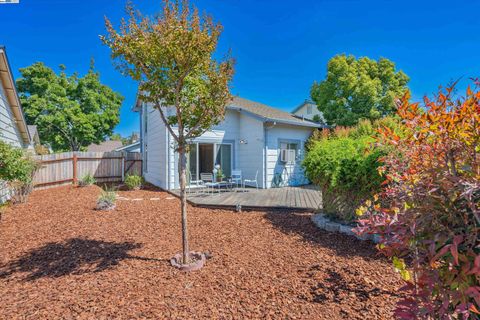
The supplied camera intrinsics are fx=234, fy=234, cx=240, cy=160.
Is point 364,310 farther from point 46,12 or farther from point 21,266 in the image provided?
point 46,12

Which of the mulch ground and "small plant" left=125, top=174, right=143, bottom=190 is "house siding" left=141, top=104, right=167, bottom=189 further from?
the mulch ground

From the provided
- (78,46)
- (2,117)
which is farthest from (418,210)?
(78,46)

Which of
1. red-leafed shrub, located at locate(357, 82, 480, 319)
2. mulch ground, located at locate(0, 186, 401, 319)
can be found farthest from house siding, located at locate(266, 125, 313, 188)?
red-leafed shrub, located at locate(357, 82, 480, 319)

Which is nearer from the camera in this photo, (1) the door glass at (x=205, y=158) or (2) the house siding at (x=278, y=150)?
(2) the house siding at (x=278, y=150)

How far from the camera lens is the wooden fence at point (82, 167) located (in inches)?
469

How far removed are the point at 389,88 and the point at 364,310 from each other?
1970cm

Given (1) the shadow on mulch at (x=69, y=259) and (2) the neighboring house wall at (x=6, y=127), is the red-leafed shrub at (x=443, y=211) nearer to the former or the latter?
(1) the shadow on mulch at (x=69, y=259)

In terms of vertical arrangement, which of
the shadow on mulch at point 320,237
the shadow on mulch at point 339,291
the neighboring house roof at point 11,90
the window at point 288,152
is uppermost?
the neighboring house roof at point 11,90

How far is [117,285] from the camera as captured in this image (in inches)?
122

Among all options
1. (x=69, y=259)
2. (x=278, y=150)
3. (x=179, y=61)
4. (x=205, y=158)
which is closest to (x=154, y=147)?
(x=205, y=158)

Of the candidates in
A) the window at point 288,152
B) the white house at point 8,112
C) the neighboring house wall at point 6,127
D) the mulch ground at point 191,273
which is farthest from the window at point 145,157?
the mulch ground at point 191,273

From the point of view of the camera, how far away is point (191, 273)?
344 cm

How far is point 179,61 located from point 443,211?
10.8 ft

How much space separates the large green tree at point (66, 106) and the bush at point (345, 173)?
26.1 metres
